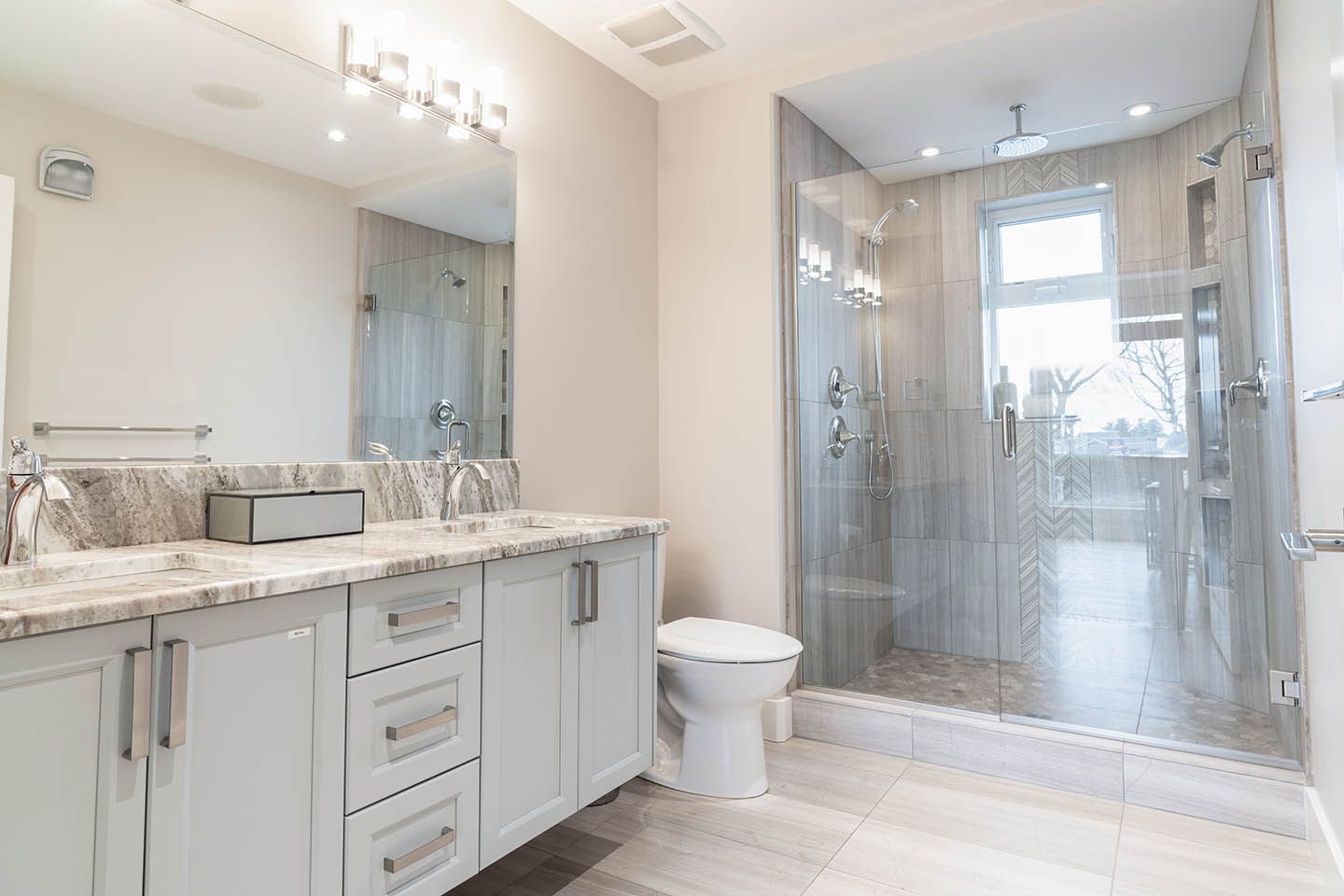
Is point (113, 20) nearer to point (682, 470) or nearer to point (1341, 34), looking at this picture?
point (682, 470)

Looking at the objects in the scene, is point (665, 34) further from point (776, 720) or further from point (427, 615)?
point (776, 720)

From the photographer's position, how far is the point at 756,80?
9.82 ft

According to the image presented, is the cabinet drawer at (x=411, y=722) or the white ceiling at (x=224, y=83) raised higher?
the white ceiling at (x=224, y=83)

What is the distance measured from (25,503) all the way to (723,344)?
7.26ft

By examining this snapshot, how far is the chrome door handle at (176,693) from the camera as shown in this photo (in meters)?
1.07

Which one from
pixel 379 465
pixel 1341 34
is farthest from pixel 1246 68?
pixel 379 465

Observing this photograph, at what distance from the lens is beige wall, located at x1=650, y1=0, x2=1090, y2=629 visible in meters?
2.91

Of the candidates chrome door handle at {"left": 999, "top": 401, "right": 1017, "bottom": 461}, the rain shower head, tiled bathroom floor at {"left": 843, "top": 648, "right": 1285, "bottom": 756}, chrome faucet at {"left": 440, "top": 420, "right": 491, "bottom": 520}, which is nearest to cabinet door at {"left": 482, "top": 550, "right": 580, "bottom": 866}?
chrome faucet at {"left": 440, "top": 420, "right": 491, "bottom": 520}

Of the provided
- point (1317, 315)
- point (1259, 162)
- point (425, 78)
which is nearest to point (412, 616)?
point (425, 78)

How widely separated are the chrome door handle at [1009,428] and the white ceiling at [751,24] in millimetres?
1349

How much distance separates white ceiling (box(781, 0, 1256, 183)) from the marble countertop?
2.04 metres

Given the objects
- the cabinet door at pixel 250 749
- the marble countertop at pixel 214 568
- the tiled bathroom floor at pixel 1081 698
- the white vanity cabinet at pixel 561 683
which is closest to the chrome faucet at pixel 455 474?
the marble countertop at pixel 214 568

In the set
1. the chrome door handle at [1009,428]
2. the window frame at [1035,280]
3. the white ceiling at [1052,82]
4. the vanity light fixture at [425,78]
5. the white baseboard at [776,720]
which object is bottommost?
the white baseboard at [776,720]

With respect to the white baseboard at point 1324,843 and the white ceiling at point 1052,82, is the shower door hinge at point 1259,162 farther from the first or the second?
the white baseboard at point 1324,843
